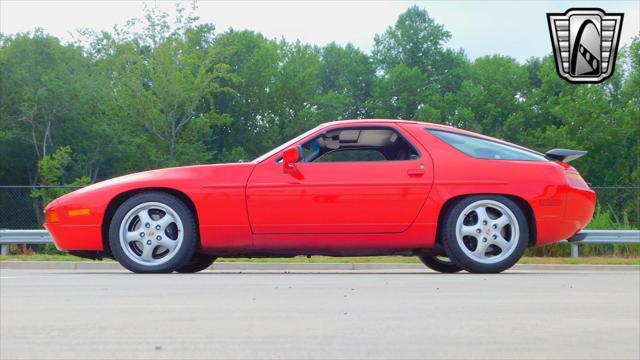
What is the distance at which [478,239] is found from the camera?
26.3ft

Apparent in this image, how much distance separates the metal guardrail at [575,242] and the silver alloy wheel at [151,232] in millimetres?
8162

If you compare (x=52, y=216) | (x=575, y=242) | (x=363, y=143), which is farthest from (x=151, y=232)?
(x=575, y=242)

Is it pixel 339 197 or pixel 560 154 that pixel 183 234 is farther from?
pixel 560 154

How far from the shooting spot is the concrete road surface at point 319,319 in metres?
4.11

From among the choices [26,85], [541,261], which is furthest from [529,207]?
[26,85]

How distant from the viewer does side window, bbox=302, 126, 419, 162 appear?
8.61 m

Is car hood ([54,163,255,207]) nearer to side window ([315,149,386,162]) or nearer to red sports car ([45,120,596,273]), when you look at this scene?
red sports car ([45,120,596,273])

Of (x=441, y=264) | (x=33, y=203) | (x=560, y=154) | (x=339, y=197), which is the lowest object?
(x=441, y=264)

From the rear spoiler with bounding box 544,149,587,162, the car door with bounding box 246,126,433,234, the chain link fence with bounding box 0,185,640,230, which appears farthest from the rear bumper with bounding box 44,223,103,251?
the chain link fence with bounding box 0,185,640,230

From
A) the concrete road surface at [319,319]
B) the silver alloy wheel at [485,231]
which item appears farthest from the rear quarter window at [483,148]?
the concrete road surface at [319,319]

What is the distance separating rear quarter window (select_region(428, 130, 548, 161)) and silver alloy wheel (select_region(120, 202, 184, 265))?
236 centimetres

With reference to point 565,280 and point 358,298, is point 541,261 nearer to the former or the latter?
point 565,280

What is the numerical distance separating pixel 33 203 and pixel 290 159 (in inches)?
616

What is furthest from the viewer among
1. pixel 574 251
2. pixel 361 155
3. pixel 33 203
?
pixel 33 203
